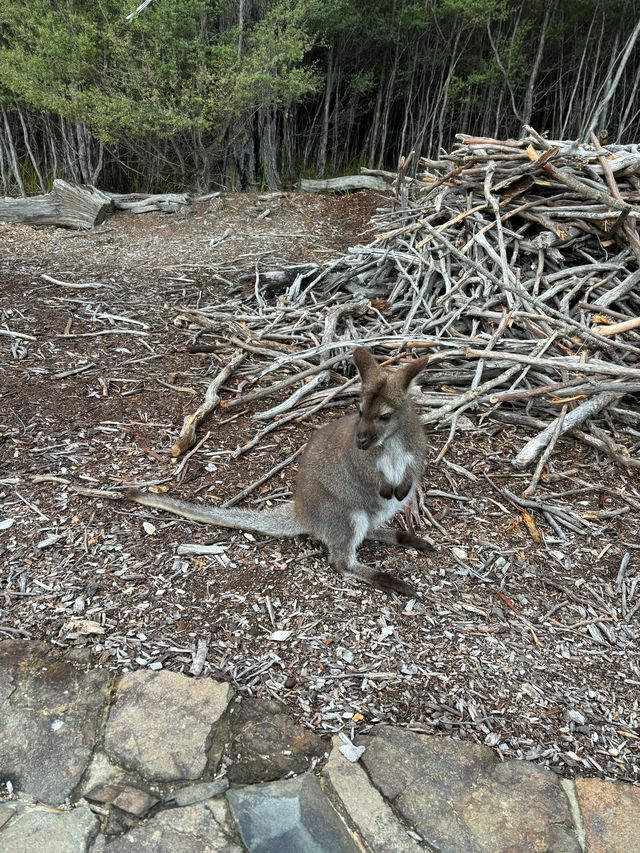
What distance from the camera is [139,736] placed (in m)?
2.11

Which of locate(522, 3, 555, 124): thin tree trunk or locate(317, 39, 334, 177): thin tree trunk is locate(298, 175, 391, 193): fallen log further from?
locate(522, 3, 555, 124): thin tree trunk

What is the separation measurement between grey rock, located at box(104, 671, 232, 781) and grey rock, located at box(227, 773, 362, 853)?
→ 206 millimetres

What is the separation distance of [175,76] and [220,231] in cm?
202

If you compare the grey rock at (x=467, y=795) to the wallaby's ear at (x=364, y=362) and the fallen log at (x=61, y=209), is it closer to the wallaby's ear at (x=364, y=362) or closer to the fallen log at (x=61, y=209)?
the wallaby's ear at (x=364, y=362)

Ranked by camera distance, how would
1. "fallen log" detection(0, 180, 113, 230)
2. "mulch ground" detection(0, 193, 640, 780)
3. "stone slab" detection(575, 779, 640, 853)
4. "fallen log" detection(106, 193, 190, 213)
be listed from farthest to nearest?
"fallen log" detection(106, 193, 190, 213), "fallen log" detection(0, 180, 113, 230), "mulch ground" detection(0, 193, 640, 780), "stone slab" detection(575, 779, 640, 853)

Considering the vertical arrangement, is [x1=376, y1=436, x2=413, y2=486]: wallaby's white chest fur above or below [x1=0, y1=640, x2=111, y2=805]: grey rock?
above

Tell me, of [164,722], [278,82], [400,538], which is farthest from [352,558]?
[278,82]

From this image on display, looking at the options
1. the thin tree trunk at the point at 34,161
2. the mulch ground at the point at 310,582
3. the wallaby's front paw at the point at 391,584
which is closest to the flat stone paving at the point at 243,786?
the mulch ground at the point at 310,582

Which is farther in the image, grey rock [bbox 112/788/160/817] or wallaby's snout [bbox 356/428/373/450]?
wallaby's snout [bbox 356/428/373/450]

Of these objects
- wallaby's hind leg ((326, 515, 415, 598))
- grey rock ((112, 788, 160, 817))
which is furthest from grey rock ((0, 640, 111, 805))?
wallaby's hind leg ((326, 515, 415, 598))

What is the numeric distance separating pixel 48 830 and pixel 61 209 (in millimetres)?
7724

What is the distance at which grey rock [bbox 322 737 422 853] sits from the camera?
73.4 inches

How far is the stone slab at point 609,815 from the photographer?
6.17 feet

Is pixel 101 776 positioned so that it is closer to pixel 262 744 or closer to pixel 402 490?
pixel 262 744
